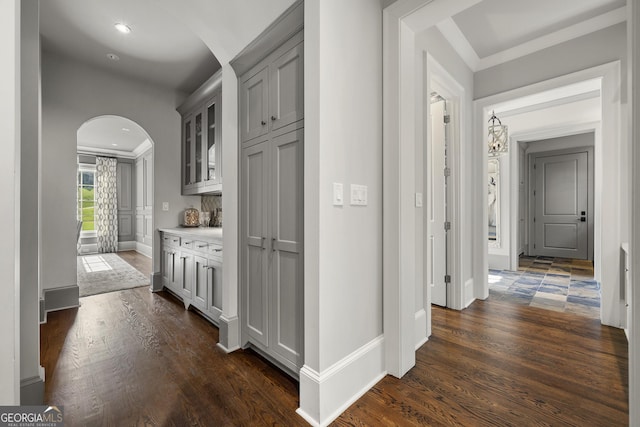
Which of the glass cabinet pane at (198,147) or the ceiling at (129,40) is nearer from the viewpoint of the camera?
the ceiling at (129,40)

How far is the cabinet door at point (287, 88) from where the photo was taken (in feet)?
5.64

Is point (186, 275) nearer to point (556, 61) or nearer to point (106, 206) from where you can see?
point (556, 61)

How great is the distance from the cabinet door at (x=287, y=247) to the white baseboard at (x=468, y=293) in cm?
224

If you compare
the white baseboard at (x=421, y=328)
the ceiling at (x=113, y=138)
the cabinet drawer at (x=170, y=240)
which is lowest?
the white baseboard at (x=421, y=328)

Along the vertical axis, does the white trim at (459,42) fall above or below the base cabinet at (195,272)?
above

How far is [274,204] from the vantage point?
6.18ft

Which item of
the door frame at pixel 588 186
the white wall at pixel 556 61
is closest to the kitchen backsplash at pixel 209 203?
the white wall at pixel 556 61

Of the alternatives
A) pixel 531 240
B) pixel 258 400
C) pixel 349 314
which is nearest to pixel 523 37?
pixel 349 314

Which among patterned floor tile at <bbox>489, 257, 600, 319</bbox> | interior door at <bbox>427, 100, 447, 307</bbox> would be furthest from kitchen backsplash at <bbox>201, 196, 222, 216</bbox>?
patterned floor tile at <bbox>489, 257, 600, 319</bbox>

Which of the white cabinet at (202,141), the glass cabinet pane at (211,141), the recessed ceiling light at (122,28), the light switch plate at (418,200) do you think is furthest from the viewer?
the glass cabinet pane at (211,141)

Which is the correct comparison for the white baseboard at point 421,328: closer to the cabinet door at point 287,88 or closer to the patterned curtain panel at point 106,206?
the cabinet door at point 287,88

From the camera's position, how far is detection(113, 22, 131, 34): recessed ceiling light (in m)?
2.75

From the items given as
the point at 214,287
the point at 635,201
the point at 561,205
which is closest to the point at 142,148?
the point at 214,287

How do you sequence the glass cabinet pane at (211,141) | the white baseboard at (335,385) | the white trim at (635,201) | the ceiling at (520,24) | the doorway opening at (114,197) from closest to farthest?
the white trim at (635,201), the white baseboard at (335,385), the ceiling at (520,24), the glass cabinet pane at (211,141), the doorway opening at (114,197)
